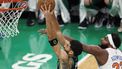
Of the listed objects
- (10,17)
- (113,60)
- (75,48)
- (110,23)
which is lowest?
(110,23)

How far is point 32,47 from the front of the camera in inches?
271

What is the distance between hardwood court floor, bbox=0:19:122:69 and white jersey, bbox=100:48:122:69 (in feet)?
5.99

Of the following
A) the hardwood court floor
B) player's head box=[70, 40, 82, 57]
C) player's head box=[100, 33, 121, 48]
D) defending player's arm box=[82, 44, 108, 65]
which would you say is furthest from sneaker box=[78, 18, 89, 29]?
player's head box=[70, 40, 82, 57]

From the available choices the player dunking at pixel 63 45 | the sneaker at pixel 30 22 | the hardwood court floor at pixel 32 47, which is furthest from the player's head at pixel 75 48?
the sneaker at pixel 30 22

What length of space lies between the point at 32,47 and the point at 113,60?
2.90 metres

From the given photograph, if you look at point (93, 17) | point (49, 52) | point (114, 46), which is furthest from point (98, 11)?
point (114, 46)

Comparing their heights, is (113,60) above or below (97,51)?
below

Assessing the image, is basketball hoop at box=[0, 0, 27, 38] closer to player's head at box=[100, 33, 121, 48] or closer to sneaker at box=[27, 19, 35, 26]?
sneaker at box=[27, 19, 35, 26]

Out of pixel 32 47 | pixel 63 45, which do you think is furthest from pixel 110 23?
pixel 63 45

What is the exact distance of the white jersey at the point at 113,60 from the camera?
164 inches

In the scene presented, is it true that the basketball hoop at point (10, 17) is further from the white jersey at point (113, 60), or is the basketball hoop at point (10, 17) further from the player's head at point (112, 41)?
the white jersey at point (113, 60)

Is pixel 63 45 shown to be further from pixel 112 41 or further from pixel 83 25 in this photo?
pixel 83 25

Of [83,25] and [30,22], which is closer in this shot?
[83,25]

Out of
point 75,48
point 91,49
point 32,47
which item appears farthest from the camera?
point 32,47
